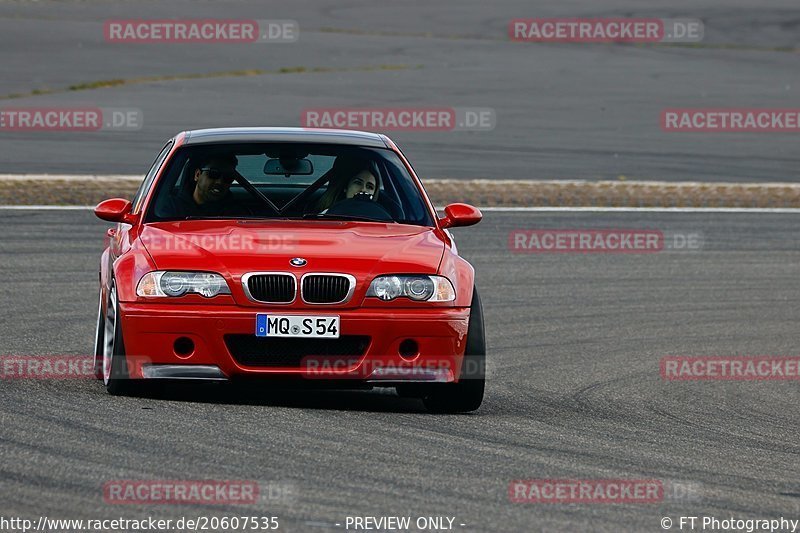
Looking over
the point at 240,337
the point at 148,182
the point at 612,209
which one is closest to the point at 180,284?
the point at 240,337

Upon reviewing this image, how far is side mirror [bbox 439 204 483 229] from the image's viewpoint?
8.70 m

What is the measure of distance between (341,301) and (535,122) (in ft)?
60.4

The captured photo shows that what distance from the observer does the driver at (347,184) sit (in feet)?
28.7

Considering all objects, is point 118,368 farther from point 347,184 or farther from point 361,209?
point 347,184

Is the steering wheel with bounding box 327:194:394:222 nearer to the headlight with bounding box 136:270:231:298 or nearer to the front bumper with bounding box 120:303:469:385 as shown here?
the front bumper with bounding box 120:303:469:385

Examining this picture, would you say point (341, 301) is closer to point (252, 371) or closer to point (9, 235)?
point (252, 371)

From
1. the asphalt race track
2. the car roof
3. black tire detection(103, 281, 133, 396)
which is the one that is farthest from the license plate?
the car roof

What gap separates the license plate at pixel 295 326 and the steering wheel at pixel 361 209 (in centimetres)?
118

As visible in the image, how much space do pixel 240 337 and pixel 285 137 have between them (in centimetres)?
182

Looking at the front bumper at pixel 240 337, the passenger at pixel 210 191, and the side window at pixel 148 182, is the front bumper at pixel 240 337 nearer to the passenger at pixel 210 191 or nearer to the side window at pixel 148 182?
the passenger at pixel 210 191

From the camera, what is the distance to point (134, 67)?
102ft

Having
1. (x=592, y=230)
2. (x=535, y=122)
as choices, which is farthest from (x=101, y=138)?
(x=592, y=230)

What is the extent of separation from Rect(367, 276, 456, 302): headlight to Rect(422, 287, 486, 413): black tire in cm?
18

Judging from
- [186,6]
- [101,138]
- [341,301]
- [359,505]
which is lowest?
[359,505]
